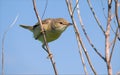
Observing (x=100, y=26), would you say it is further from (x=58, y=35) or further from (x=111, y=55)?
(x=58, y=35)

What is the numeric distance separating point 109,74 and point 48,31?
8.13 feet

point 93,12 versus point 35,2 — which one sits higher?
point 35,2

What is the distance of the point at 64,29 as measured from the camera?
4.50m

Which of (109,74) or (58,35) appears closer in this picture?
(109,74)

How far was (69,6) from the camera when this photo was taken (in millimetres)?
2543

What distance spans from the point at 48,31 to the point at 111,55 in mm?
2408

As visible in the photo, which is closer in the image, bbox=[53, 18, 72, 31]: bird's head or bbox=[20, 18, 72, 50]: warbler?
bbox=[20, 18, 72, 50]: warbler

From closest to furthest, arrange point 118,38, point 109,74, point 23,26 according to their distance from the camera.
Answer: point 109,74
point 118,38
point 23,26

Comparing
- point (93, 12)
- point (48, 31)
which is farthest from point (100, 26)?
point (48, 31)

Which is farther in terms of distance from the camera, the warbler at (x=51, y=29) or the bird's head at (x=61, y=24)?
the bird's head at (x=61, y=24)

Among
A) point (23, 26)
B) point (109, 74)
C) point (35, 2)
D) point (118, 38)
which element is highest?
point (23, 26)

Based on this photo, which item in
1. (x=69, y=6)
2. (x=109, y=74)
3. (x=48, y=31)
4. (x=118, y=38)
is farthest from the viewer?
(x=48, y=31)

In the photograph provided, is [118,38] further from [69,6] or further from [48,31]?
[48,31]

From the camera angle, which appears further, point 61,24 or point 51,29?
point 61,24
